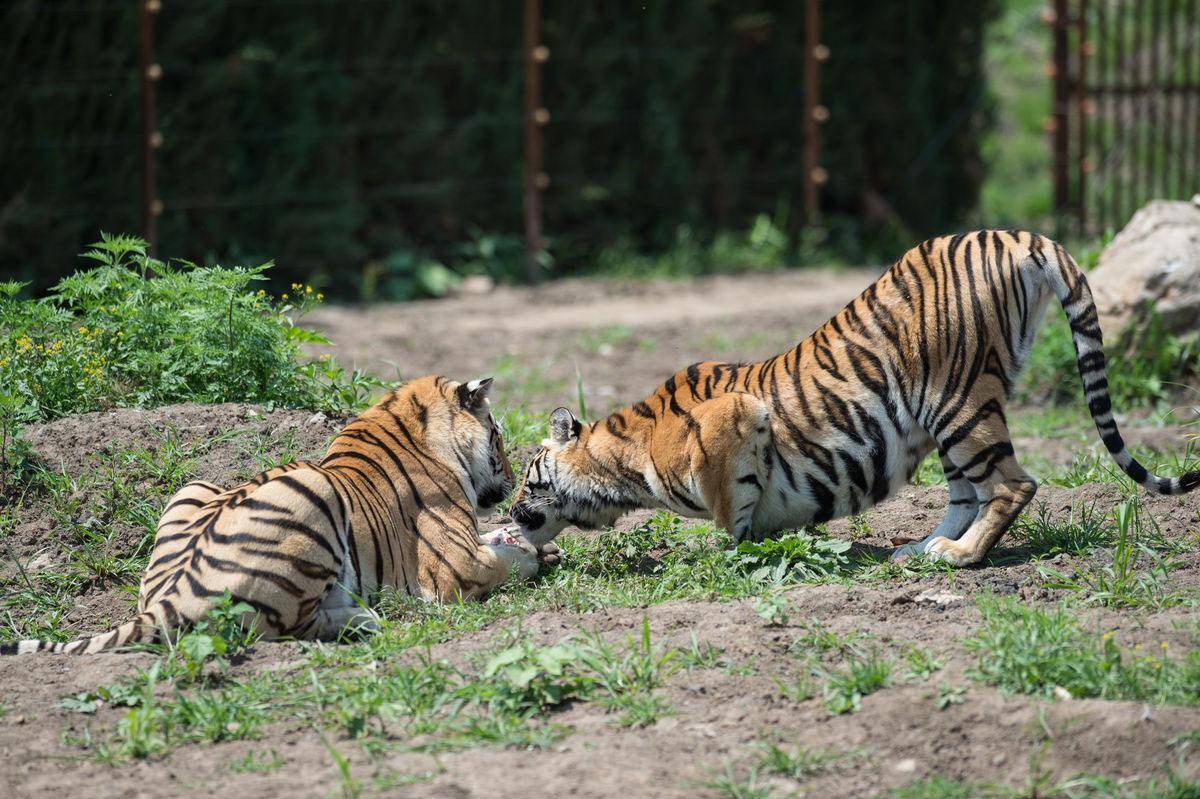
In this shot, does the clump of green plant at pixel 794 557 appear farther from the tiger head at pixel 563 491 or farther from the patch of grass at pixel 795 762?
the patch of grass at pixel 795 762

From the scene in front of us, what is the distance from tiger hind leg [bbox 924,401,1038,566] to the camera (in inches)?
215

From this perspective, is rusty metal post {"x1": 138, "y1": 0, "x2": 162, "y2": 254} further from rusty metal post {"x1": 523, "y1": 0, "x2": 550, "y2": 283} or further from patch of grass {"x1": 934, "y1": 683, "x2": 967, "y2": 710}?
patch of grass {"x1": 934, "y1": 683, "x2": 967, "y2": 710}

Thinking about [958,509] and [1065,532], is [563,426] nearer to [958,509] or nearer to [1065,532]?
[958,509]

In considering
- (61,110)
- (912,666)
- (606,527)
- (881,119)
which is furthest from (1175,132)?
(912,666)

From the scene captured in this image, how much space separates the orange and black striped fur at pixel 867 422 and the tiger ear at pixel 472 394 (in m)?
0.32

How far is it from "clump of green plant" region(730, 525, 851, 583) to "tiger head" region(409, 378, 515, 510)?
Answer: 111 centimetres

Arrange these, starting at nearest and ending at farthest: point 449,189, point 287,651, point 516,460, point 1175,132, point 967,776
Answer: point 967,776, point 287,651, point 516,460, point 449,189, point 1175,132

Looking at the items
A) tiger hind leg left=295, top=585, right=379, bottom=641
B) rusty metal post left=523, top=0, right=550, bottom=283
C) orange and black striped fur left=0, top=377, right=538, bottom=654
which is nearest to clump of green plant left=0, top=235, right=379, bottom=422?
orange and black striped fur left=0, top=377, right=538, bottom=654

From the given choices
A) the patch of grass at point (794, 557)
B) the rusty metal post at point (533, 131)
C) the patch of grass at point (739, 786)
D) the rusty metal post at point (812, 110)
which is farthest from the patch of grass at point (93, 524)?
the rusty metal post at point (812, 110)

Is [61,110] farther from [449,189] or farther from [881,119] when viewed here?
[881,119]

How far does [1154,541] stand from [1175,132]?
1397 cm

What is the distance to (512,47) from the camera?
13164mm

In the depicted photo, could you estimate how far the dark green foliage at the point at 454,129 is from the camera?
1122 cm

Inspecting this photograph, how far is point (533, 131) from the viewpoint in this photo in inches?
516
